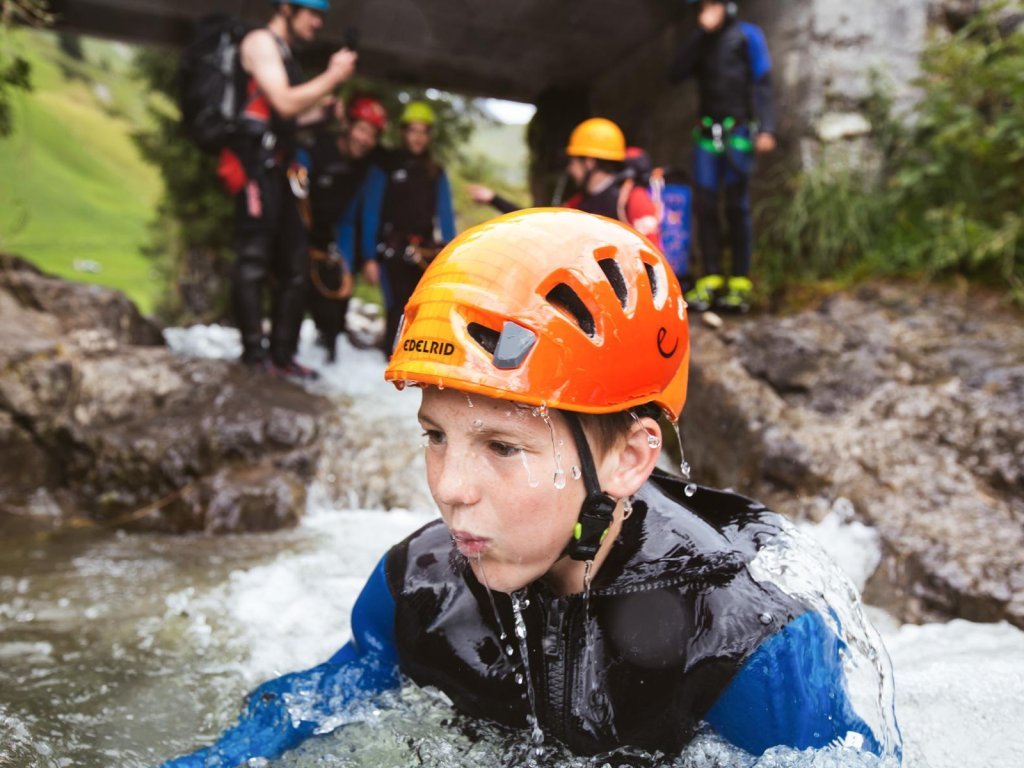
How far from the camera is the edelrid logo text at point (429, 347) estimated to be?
1515 mm

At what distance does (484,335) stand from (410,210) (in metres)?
6.62

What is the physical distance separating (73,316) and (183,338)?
3101 millimetres

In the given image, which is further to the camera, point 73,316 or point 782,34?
point 782,34

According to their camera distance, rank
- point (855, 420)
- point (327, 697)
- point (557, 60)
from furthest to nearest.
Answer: point (557, 60)
point (855, 420)
point (327, 697)

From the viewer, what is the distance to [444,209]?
8195 millimetres

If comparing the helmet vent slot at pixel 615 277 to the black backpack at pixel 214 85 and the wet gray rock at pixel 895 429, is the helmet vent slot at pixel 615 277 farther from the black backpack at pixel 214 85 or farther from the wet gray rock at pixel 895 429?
the black backpack at pixel 214 85

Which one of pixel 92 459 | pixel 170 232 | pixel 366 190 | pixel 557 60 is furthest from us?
pixel 170 232

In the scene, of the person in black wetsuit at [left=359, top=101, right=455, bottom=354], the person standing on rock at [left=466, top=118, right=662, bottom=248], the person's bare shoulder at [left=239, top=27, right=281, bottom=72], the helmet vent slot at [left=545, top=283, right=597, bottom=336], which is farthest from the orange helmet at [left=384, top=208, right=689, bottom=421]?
the person in black wetsuit at [left=359, top=101, right=455, bottom=354]

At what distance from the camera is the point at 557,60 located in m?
10.7

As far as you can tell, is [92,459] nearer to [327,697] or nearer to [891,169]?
[327,697]

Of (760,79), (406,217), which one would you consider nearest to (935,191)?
(760,79)

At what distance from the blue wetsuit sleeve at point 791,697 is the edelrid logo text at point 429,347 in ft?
2.65

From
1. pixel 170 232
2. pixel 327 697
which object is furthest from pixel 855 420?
pixel 170 232

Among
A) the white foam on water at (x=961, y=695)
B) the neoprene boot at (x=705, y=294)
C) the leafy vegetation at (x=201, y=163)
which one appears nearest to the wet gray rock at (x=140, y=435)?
the neoprene boot at (x=705, y=294)
